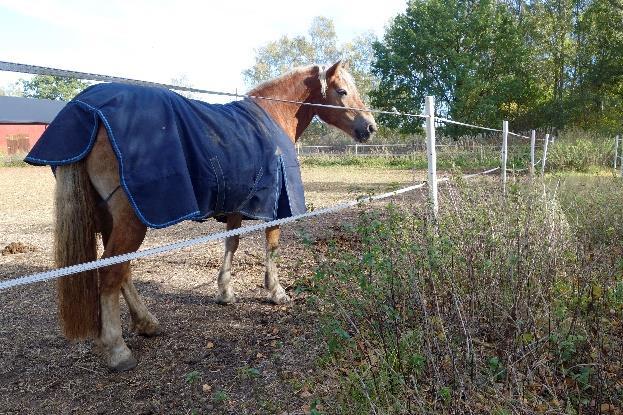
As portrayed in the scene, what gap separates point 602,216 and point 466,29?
32.8 meters

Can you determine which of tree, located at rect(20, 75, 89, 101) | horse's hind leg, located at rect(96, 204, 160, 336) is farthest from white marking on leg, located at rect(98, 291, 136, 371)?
tree, located at rect(20, 75, 89, 101)

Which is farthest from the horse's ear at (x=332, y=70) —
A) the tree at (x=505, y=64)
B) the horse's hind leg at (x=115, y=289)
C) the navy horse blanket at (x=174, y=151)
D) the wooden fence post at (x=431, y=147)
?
the tree at (x=505, y=64)

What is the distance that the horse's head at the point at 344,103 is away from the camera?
4539 mm

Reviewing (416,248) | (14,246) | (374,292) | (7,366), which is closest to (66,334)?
(7,366)

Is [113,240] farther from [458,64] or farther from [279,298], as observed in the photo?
[458,64]

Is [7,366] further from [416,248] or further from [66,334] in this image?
[416,248]

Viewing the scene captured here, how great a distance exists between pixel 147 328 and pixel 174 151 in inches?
57.1

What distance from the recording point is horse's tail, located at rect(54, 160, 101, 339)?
→ 2904mm

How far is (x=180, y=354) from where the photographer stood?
10.8 feet

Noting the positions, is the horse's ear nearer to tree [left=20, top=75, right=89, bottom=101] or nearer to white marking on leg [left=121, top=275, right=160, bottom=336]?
white marking on leg [left=121, top=275, right=160, bottom=336]

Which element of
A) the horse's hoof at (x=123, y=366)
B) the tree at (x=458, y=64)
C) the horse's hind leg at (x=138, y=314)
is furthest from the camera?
the tree at (x=458, y=64)

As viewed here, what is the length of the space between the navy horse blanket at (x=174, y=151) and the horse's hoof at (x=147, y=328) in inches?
36.9

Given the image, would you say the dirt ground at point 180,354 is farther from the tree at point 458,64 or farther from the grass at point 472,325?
the tree at point 458,64

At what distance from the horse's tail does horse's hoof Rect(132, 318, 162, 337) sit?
543mm
